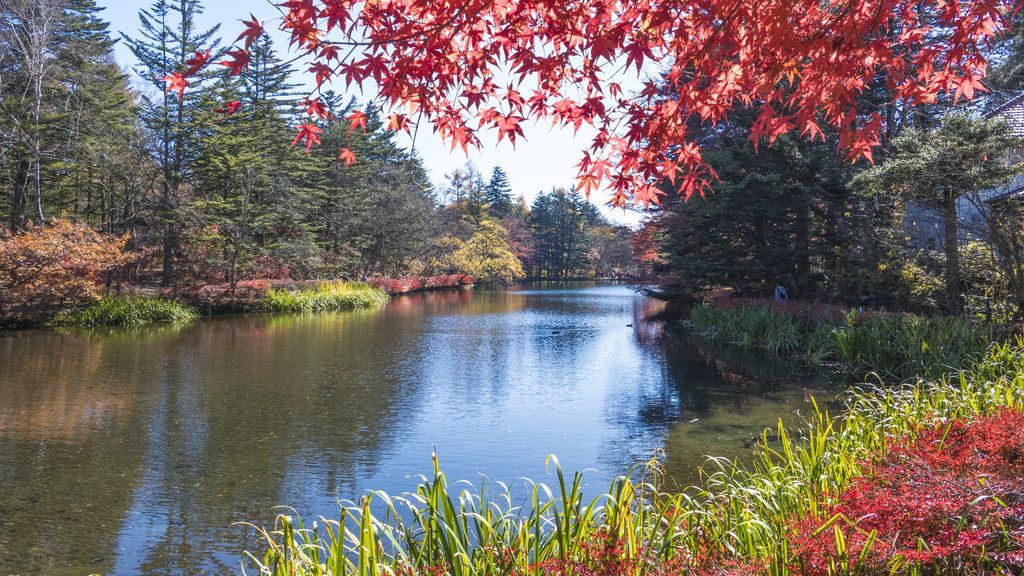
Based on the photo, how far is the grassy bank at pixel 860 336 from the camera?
27.3 ft

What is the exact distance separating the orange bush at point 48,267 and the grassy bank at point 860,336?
1474 centimetres

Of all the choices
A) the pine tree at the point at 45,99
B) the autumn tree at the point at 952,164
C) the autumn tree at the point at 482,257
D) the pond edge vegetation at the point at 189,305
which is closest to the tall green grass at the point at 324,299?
Result: the pond edge vegetation at the point at 189,305

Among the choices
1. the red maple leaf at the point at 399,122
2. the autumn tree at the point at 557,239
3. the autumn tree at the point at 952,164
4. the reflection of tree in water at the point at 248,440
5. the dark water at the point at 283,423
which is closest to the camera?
the red maple leaf at the point at 399,122

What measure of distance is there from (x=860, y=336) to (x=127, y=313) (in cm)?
1647

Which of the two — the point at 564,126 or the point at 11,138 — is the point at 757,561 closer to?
the point at 564,126

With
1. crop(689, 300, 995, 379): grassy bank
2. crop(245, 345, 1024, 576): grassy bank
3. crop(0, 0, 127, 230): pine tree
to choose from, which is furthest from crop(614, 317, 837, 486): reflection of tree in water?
crop(0, 0, 127, 230): pine tree

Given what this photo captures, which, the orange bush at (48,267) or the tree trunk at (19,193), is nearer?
the orange bush at (48,267)

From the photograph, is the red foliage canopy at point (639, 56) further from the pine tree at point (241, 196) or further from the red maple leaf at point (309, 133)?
the pine tree at point (241, 196)

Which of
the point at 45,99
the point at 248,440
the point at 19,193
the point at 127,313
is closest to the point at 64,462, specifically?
the point at 248,440

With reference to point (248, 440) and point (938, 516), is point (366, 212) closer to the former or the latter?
point (248, 440)

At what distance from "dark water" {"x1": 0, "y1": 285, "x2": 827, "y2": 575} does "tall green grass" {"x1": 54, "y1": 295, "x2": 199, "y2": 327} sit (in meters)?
1.36

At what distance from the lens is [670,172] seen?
12.0 ft

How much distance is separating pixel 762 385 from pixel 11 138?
2066 cm

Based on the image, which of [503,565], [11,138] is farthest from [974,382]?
[11,138]
